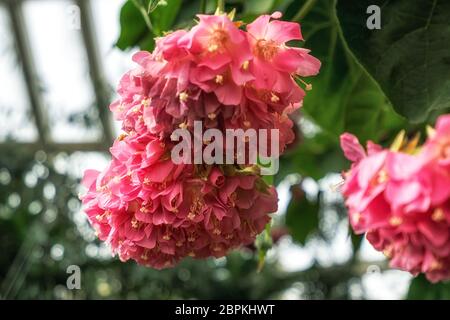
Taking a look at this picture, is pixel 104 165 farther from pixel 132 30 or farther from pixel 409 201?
pixel 409 201

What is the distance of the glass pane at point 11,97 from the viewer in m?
2.58

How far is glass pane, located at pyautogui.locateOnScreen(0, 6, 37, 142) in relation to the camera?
8.46ft

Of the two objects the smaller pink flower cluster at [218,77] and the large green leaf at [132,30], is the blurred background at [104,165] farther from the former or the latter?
the smaller pink flower cluster at [218,77]

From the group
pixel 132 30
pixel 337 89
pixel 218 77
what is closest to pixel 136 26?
pixel 132 30

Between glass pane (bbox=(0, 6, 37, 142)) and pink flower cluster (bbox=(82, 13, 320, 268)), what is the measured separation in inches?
75.1

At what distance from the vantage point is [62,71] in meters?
2.81

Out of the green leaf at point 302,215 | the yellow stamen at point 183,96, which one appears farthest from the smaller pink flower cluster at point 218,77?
the green leaf at point 302,215

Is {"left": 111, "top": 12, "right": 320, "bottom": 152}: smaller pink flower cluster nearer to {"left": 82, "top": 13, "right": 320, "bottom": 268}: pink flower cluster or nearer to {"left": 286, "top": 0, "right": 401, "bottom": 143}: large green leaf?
{"left": 82, "top": 13, "right": 320, "bottom": 268}: pink flower cluster

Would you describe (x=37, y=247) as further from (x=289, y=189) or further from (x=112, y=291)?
(x=289, y=189)

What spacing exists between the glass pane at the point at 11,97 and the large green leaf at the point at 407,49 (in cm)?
190

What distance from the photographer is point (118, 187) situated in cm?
67

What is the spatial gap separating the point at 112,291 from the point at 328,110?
106 cm

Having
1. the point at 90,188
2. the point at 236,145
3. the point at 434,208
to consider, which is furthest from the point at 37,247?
the point at 434,208

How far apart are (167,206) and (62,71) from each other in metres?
2.24
